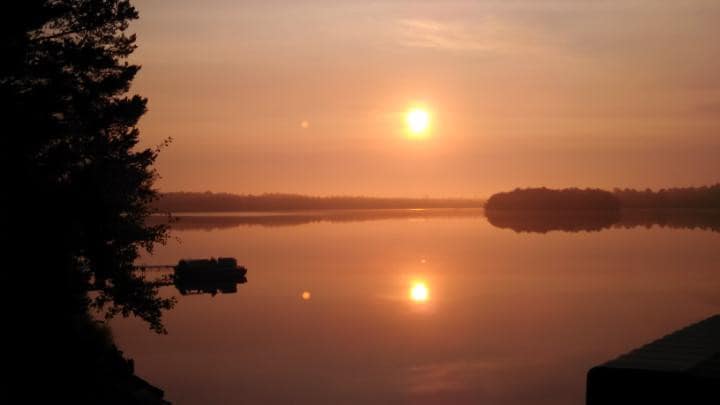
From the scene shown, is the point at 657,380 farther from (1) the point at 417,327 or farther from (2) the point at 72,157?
(1) the point at 417,327

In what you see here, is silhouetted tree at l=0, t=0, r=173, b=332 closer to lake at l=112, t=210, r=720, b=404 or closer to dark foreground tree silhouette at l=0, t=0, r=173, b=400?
dark foreground tree silhouette at l=0, t=0, r=173, b=400

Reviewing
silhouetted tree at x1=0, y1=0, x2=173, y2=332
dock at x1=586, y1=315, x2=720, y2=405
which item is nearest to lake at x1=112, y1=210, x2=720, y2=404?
silhouetted tree at x1=0, y1=0, x2=173, y2=332

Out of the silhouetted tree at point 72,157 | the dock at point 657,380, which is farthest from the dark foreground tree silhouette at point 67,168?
the dock at point 657,380

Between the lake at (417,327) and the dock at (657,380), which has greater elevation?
the lake at (417,327)

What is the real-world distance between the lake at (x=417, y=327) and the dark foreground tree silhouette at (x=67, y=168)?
754 cm

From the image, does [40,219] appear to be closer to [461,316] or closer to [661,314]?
[461,316]

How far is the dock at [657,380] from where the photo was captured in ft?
46.4

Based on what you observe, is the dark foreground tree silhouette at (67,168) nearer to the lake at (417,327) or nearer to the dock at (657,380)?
A: the lake at (417,327)

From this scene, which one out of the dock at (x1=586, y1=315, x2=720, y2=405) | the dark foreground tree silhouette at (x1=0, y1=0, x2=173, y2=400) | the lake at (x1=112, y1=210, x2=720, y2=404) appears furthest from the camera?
the lake at (x1=112, y1=210, x2=720, y2=404)

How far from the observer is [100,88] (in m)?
28.9

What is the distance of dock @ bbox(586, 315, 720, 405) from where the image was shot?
556 inches

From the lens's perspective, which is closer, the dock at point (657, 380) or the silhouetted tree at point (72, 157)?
the dock at point (657, 380)

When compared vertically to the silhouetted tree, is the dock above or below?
below

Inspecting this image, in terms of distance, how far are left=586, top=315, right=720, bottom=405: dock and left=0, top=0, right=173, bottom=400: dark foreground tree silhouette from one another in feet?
51.9
